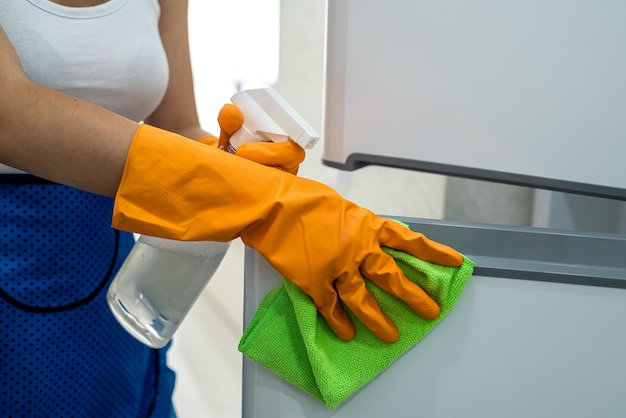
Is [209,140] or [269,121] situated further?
[209,140]

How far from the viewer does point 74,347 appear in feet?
2.77

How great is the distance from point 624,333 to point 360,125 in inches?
20.1

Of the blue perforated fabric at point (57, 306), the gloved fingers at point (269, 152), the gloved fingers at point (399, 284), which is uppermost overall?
the gloved fingers at point (269, 152)

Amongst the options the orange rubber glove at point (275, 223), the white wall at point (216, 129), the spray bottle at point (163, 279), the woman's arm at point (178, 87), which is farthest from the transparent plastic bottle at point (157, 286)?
the white wall at point (216, 129)

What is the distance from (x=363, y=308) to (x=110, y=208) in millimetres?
455

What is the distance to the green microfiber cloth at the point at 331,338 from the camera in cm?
63

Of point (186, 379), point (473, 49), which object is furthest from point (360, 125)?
point (186, 379)

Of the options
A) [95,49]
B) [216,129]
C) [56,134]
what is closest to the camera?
[56,134]

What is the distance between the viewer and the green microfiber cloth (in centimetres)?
63

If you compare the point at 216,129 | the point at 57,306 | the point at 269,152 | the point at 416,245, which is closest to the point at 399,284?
the point at 416,245

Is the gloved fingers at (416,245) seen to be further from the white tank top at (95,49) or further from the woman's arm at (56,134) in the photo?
the white tank top at (95,49)

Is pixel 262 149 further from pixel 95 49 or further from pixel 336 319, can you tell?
pixel 95 49

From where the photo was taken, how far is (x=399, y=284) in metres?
0.63

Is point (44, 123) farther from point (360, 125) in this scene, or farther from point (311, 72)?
point (311, 72)
